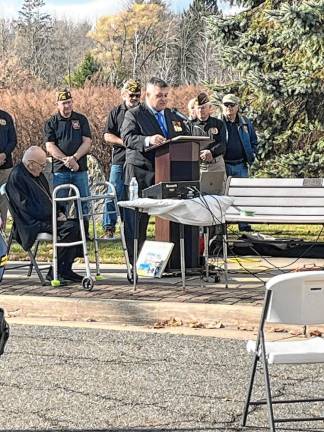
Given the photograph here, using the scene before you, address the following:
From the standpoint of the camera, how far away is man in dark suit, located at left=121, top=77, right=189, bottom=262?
9.48 metres

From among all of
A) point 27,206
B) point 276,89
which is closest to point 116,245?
point 27,206

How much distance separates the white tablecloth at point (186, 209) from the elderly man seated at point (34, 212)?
95cm

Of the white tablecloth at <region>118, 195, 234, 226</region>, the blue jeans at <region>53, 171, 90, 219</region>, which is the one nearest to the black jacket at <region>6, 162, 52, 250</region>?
the white tablecloth at <region>118, 195, 234, 226</region>

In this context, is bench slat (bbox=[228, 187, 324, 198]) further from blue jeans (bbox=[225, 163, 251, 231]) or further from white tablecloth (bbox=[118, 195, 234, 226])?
blue jeans (bbox=[225, 163, 251, 231])

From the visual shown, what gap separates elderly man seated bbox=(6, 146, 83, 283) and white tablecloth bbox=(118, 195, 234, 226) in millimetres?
946

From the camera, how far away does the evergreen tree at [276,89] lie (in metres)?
15.2

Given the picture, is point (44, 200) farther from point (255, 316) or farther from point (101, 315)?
point (255, 316)

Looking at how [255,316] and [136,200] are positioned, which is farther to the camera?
[136,200]

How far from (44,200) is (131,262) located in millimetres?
1190

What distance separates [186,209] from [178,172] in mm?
1020

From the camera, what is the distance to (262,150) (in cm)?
1600

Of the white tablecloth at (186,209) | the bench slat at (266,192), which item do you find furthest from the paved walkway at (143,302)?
the bench slat at (266,192)

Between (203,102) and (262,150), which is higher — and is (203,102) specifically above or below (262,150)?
above

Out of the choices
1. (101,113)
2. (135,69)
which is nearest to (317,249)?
(101,113)
